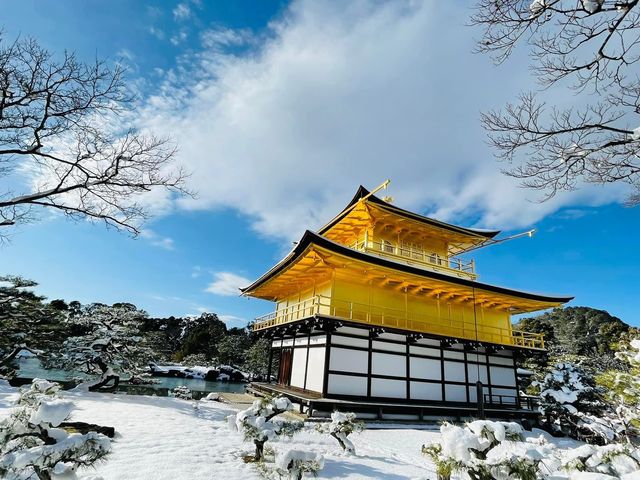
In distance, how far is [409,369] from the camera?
45.7 ft

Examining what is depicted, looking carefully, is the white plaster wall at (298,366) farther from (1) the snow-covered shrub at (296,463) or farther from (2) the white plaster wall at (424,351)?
(1) the snow-covered shrub at (296,463)

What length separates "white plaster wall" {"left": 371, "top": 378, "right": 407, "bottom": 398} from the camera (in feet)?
42.9

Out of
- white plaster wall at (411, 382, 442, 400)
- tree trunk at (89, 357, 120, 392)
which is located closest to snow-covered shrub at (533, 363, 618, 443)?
white plaster wall at (411, 382, 442, 400)

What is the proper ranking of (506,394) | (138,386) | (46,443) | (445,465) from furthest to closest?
(138,386)
(506,394)
(445,465)
(46,443)

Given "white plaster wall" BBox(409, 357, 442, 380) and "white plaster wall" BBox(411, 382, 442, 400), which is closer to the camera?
→ "white plaster wall" BBox(411, 382, 442, 400)

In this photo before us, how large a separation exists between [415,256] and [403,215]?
265 centimetres

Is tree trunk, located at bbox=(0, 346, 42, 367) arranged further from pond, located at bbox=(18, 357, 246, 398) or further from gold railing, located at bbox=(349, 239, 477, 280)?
gold railing, located at bbox=(349, 239, 477, 280)

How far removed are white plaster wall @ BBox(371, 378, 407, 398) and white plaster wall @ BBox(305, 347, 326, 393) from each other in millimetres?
2092

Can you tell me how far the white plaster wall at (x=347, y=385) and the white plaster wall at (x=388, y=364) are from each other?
71 cm

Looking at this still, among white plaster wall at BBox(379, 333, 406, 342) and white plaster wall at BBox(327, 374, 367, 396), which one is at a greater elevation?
white plaster wall at BBox(379, 333, 406, 342)

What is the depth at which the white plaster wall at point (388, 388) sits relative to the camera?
1309cm

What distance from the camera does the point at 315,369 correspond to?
44.3 ft

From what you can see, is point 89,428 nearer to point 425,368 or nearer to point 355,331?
point 355,331

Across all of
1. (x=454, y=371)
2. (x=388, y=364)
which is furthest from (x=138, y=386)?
(x=454, y=371)
